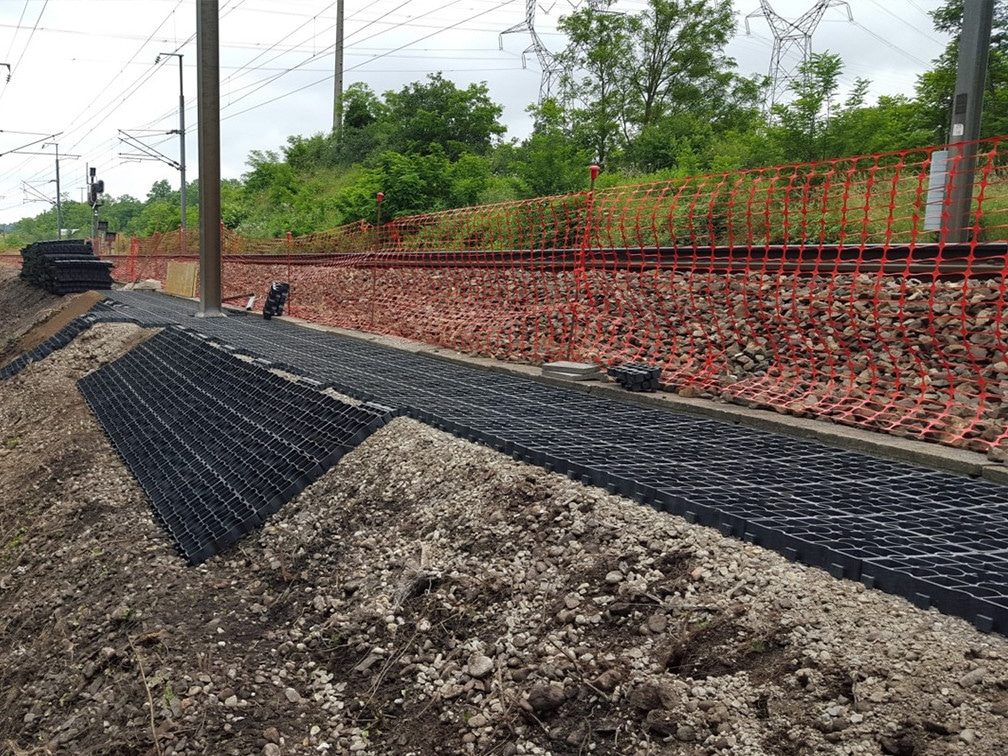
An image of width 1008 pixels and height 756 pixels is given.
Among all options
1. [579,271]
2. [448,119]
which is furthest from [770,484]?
[448,119]

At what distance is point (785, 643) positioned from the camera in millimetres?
3016

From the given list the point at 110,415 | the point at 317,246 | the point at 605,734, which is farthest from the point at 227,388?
the point at 317,246

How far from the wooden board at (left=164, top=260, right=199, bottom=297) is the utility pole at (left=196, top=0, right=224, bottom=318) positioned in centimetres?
943

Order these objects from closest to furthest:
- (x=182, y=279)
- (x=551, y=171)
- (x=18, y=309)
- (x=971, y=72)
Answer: (x=971, y=72) → (x=551, y=171) → (x=18, y=309) → (x=182, y=279)

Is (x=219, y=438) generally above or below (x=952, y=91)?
below

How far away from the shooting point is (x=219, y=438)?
25.3 feet

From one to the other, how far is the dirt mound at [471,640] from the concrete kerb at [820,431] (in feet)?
6.86

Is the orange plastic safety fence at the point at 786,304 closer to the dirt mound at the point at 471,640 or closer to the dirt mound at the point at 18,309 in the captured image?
the dirt mound at the point at 471,640

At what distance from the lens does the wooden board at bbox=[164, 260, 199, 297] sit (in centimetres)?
2677

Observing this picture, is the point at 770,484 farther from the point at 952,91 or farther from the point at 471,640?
the point at 952,91

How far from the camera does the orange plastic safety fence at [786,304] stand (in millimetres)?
6348

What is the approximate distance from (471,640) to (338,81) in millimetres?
51719

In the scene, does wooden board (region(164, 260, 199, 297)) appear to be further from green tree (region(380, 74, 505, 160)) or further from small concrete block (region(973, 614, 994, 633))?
small concrete block (region(973, 614, 994, 633))

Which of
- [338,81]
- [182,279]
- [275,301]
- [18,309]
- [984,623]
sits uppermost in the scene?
[338,81]
